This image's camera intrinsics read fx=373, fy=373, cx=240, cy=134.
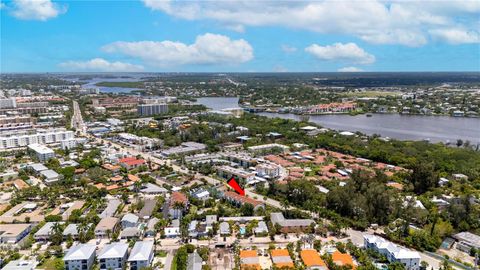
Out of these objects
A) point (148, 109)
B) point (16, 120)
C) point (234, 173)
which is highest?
point (148, 109)

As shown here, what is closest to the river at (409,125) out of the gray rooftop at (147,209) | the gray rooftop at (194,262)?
the gray rooftop at (147,209)

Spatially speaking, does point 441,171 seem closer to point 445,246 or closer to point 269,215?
point 445,246

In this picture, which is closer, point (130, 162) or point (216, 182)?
point (216, 182)

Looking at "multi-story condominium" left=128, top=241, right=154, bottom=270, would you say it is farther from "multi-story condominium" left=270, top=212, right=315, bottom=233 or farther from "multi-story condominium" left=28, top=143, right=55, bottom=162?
"multi-story condominium" left=28, top=143, right=55, bottom=162

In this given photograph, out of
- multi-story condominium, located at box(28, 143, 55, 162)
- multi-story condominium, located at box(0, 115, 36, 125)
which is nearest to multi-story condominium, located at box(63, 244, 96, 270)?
multi-story condominium, located at box(28, 143, 55, 162)

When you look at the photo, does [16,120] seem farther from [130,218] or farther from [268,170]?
[130,218]

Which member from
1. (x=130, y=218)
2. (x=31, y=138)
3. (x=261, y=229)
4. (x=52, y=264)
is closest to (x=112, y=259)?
(x=52, y=264)

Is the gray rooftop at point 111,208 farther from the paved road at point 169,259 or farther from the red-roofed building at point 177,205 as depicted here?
the paved road at point 169,259
